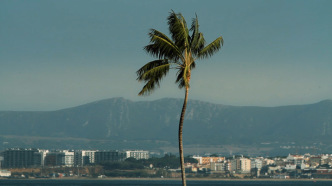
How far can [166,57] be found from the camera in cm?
3678

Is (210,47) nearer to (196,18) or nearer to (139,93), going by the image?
(196,18)

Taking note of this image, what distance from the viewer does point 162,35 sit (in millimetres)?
36250

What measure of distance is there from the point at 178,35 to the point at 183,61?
1.21 m

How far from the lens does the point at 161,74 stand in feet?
120

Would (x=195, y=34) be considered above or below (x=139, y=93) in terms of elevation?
above

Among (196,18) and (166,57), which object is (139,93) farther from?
(196,18)

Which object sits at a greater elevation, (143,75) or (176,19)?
(176,19)

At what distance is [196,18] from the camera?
3703cm

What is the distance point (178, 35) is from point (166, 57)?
1234 millimetres

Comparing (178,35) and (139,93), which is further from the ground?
(178,35)

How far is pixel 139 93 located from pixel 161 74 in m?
1.34

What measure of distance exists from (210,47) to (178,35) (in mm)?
1754

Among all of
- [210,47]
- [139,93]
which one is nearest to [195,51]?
[210,47]

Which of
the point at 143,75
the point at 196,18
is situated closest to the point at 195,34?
the point at 196,18
